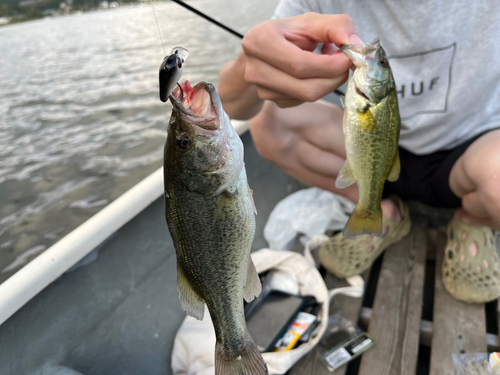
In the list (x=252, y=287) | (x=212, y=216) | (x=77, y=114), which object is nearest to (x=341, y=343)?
(x=252, y=287)

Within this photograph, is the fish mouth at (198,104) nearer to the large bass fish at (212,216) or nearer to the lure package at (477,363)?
the large bass fish at (212,216)

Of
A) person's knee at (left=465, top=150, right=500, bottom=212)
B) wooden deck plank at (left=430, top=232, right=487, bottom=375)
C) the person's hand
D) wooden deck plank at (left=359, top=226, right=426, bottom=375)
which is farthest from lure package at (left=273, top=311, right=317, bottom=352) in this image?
the person's hand

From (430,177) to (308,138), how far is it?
704 millimetres

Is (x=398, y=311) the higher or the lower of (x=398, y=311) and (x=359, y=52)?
the lower

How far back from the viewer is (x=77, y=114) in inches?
175

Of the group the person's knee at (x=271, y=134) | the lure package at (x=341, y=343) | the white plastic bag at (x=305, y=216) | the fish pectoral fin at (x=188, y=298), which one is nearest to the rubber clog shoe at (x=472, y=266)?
the lure package at (x=341, y=343)

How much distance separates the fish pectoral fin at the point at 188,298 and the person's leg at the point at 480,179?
1.24m

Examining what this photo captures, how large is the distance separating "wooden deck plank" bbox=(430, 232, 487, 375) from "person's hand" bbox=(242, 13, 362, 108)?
4.03 ft

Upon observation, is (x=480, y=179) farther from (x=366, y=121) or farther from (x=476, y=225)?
(x=366, y=121)

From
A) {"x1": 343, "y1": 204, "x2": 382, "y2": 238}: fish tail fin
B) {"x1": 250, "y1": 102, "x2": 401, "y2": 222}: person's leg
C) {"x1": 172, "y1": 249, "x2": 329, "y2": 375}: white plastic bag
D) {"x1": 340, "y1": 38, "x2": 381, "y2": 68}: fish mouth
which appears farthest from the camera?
{"x1": 250, "y1": 102, "x2": 401, "y2": 222}: person's leg

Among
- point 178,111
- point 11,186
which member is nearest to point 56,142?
point 11,186

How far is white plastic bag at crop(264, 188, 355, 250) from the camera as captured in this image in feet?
7.14

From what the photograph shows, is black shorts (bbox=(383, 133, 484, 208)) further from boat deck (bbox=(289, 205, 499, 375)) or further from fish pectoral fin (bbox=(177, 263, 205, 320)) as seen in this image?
fish pectoral fin (bbox=(177, 263, 205, 320))

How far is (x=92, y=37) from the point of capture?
6762 mm
